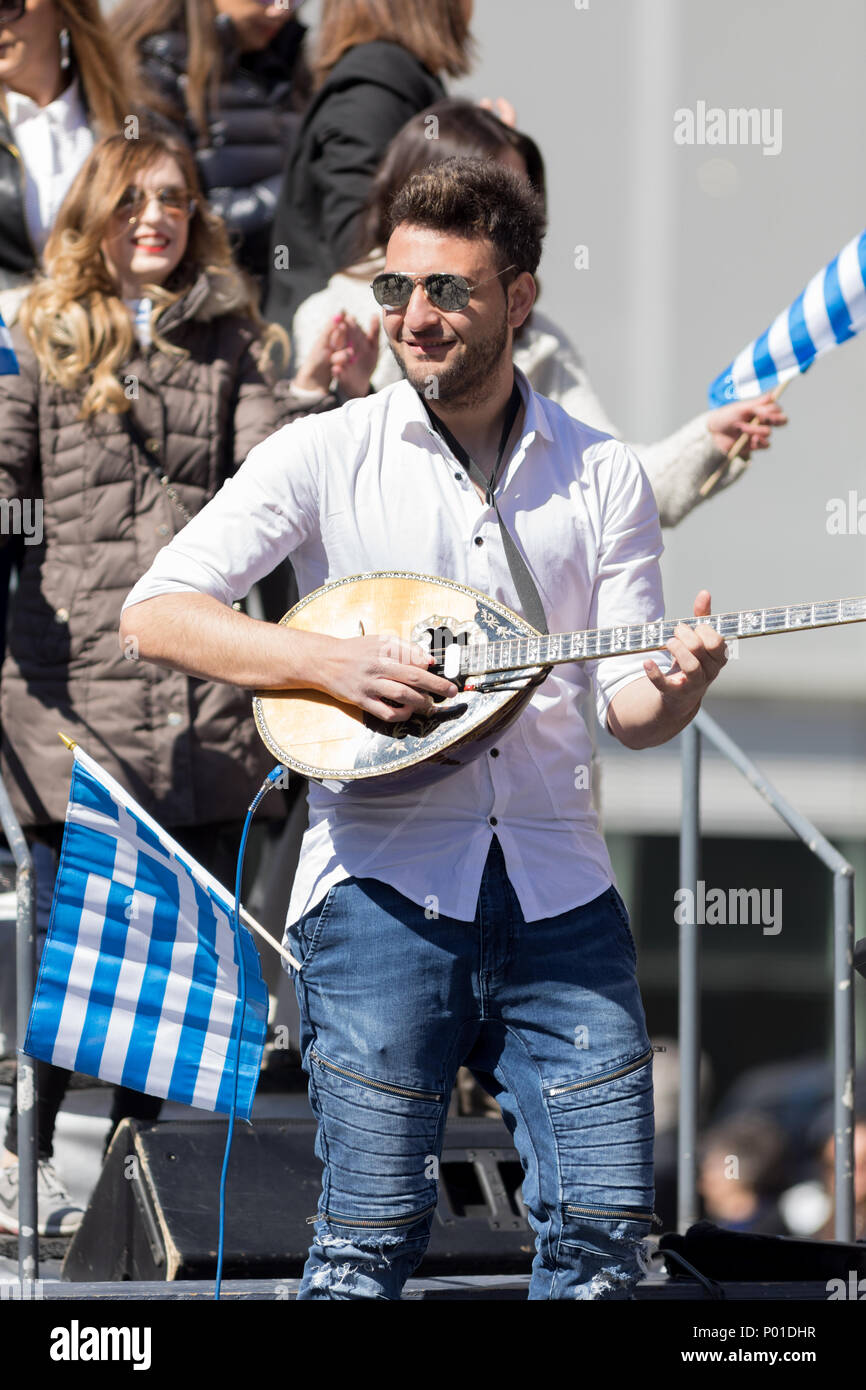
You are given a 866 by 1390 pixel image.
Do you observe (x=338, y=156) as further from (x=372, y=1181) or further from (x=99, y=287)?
(x=372, y=1181)

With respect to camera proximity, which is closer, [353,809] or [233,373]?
[353,809]

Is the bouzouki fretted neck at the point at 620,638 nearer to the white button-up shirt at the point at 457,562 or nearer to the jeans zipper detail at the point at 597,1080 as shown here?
the white button-up shirt at the point at 457,562

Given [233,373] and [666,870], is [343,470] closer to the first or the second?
[233,373]

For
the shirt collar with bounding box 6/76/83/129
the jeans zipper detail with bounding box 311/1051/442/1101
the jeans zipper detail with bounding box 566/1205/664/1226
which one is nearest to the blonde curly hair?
the shirt collar with bounding box 6/76/83/129

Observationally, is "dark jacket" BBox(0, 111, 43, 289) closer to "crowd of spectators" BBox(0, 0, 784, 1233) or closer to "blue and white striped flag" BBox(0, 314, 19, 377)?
"crowd of spectators" BBox(0, 0, 784, 1233)

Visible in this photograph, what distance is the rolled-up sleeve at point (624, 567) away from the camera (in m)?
3.07

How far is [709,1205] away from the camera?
285 inches

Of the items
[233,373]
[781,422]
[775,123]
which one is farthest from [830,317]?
[775,123]

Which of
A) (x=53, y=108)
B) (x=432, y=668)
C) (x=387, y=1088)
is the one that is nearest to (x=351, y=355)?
(x=53, y=108)

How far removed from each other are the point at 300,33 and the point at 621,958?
3.83 meters

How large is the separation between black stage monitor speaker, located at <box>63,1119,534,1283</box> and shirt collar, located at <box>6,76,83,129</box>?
2779mm

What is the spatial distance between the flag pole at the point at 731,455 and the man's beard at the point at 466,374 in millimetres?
1767

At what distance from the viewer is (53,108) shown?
5.18 metres

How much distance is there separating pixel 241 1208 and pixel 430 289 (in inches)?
80.0
